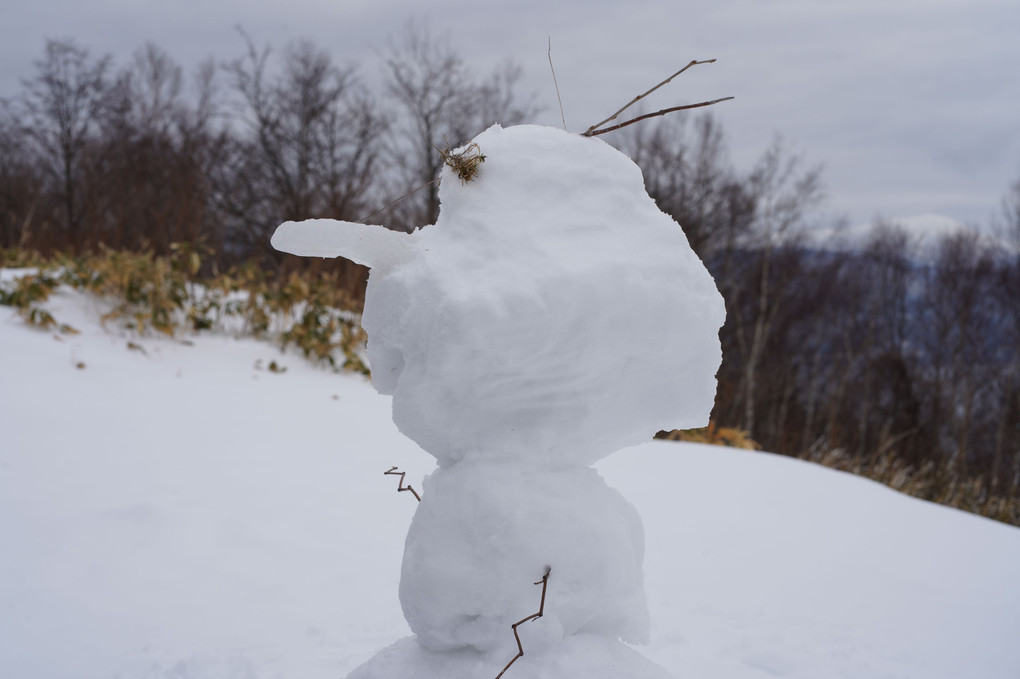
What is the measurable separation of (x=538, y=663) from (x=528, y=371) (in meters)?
0.54

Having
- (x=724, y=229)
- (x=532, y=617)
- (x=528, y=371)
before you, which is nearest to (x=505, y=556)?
(x=532, y=617)

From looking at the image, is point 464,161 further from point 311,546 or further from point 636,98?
point 311,546

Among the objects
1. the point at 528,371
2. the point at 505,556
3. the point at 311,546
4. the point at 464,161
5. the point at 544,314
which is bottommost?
the point at 311,546

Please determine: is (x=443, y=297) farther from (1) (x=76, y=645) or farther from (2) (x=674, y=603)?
(2) (x=674, y=603)

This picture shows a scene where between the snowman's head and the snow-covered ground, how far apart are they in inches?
50.5

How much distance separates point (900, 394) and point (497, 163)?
20.2 m

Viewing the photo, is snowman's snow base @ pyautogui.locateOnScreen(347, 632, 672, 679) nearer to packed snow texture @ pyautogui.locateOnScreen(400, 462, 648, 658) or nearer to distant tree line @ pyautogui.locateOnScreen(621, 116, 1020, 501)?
packed snow texture @ pyautogui.locateOnScreen(400, 462, 648, 658)

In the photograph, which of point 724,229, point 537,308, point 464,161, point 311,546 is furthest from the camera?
point 724,229

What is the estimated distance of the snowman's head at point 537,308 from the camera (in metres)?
1.22

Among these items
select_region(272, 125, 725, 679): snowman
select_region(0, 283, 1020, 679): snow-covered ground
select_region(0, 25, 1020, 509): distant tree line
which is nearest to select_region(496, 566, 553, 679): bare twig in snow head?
select_region(272, 125, 725, 679): snowman

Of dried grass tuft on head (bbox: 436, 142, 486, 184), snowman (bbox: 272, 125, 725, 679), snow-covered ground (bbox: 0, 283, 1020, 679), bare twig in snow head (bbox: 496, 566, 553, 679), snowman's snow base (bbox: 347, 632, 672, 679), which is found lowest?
snow-covered ground (bbox: 0, 283, 1020, 679)

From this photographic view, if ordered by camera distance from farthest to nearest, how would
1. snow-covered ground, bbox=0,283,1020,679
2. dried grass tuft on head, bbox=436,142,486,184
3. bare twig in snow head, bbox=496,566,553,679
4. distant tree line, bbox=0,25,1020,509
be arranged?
distant tree line, bbox=0,25,1020,509, snow-covered ground, bbox=0,283,1020,679, dried grass tuft on head, bbox=436,142,486,184, bare twig in snow head, bbox=496,566,553,679

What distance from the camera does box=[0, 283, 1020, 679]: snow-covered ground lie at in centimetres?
230

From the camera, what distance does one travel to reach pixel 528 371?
128cm
